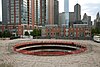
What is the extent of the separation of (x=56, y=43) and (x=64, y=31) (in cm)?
3464

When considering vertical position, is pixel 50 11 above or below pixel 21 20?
above

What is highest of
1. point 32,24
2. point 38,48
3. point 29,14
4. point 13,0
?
point 13,0

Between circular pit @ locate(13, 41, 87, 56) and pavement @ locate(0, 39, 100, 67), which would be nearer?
pavement @ locate(0, 39, 100, 67)

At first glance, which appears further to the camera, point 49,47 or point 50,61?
point 49,47

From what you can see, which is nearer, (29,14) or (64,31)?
(64,31)

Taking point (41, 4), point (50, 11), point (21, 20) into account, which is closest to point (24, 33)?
point (21, 20)

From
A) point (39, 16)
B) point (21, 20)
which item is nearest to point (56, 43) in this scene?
point (21, 20)

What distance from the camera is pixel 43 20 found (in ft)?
466

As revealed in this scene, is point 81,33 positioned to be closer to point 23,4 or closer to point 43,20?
point 23,4

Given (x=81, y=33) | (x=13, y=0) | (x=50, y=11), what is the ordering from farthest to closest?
1. (x=50, y=11)
2. (x=13, y=0)
3. (x=81, y=33)

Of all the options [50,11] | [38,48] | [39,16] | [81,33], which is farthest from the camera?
[50,11]

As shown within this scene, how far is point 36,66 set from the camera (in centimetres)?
2292

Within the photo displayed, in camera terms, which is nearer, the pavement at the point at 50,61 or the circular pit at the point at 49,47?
the pavement at the point at 50,61

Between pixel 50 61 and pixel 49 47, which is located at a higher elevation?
pixel 50 61
